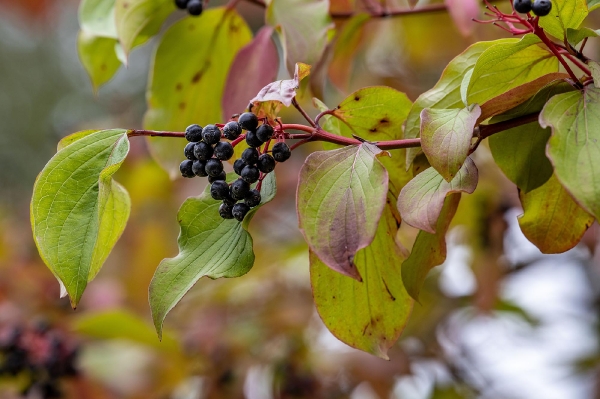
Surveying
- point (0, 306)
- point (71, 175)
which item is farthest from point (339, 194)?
point (0, 306)

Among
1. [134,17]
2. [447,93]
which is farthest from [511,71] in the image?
[134,17]

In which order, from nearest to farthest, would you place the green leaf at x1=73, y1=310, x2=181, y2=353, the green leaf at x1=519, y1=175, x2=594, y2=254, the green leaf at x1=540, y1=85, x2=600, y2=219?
the green leaf at x1=540, y1=85, x2=600, y2=219 → the green leaf at x1=519, y1=175, x2=594, y2=254 → the green leaf at x1=73, y1=310, x2=181, y2=353

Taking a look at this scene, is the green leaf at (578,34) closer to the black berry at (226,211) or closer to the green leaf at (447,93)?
the green leaf at (447,93)

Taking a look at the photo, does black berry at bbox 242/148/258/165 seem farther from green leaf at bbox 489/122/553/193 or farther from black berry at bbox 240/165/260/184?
green leaf at bbox 489/122/553/193

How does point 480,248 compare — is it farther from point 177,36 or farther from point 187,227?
point 187,227

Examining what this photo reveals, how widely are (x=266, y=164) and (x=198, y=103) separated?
1.81 ft

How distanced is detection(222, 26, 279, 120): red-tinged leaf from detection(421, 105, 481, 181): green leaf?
0.43 metres

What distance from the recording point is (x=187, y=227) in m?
0.73

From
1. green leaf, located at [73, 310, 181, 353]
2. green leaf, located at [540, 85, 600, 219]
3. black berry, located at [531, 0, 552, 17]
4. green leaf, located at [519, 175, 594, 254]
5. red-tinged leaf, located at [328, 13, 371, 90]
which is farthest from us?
green leaf, located at [73, 310, 181, 353]

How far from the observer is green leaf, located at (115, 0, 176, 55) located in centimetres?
105

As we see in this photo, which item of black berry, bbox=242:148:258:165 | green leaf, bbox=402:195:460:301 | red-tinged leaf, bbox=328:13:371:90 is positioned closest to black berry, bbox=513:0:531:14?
green leaf, bbox=402:195:460:301

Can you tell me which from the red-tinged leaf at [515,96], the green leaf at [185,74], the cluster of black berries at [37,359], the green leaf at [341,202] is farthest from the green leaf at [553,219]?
the cluster of black berries at [37,359]

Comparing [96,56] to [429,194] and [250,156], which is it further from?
[429,194]

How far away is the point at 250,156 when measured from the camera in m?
0.67
